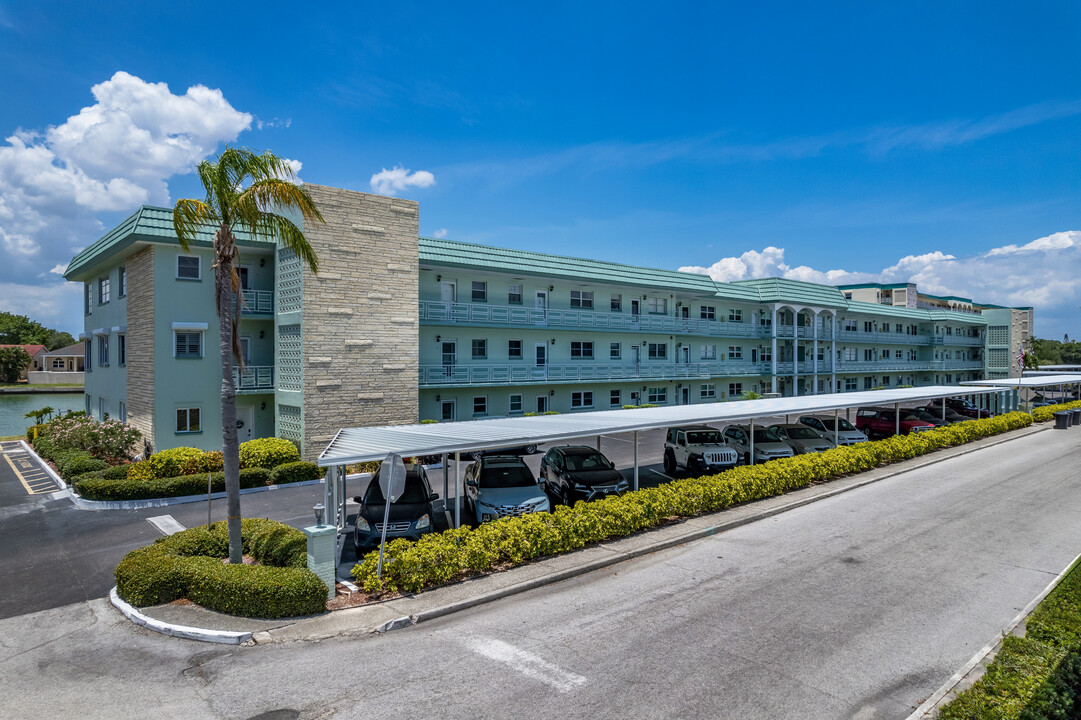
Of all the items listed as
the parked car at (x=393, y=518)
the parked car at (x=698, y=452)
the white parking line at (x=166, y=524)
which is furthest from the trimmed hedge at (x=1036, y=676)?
the white parking line at (x=166, y=524)

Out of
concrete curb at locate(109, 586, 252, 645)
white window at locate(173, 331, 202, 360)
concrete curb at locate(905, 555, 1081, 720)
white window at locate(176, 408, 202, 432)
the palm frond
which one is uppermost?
the palm frond

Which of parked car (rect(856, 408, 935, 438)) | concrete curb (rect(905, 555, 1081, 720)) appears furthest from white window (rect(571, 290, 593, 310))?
concrete curb (rect(905, 555, 1081, 720))

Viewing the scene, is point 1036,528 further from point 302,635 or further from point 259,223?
point 259,223

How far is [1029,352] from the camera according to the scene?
75.9 metres

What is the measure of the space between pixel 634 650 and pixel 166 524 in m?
14.2

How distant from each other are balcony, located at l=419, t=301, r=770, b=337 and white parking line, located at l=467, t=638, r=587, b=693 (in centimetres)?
2140

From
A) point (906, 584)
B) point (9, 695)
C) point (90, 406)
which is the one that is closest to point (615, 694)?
point (906, 584)

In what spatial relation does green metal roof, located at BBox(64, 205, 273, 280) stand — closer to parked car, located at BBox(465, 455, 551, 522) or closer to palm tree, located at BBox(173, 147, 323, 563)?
palm tree, located at BBox(173, 147, 323, 563)

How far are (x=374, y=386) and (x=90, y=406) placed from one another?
20.2m

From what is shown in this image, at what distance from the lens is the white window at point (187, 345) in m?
23.8

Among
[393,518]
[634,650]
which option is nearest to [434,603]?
[393,518]

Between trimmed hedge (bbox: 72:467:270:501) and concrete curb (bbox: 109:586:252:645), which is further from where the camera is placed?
trimmed hedge (bbox: 72:467:270:501)

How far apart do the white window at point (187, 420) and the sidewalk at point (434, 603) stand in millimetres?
15152

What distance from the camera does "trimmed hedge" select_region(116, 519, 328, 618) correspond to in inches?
381
